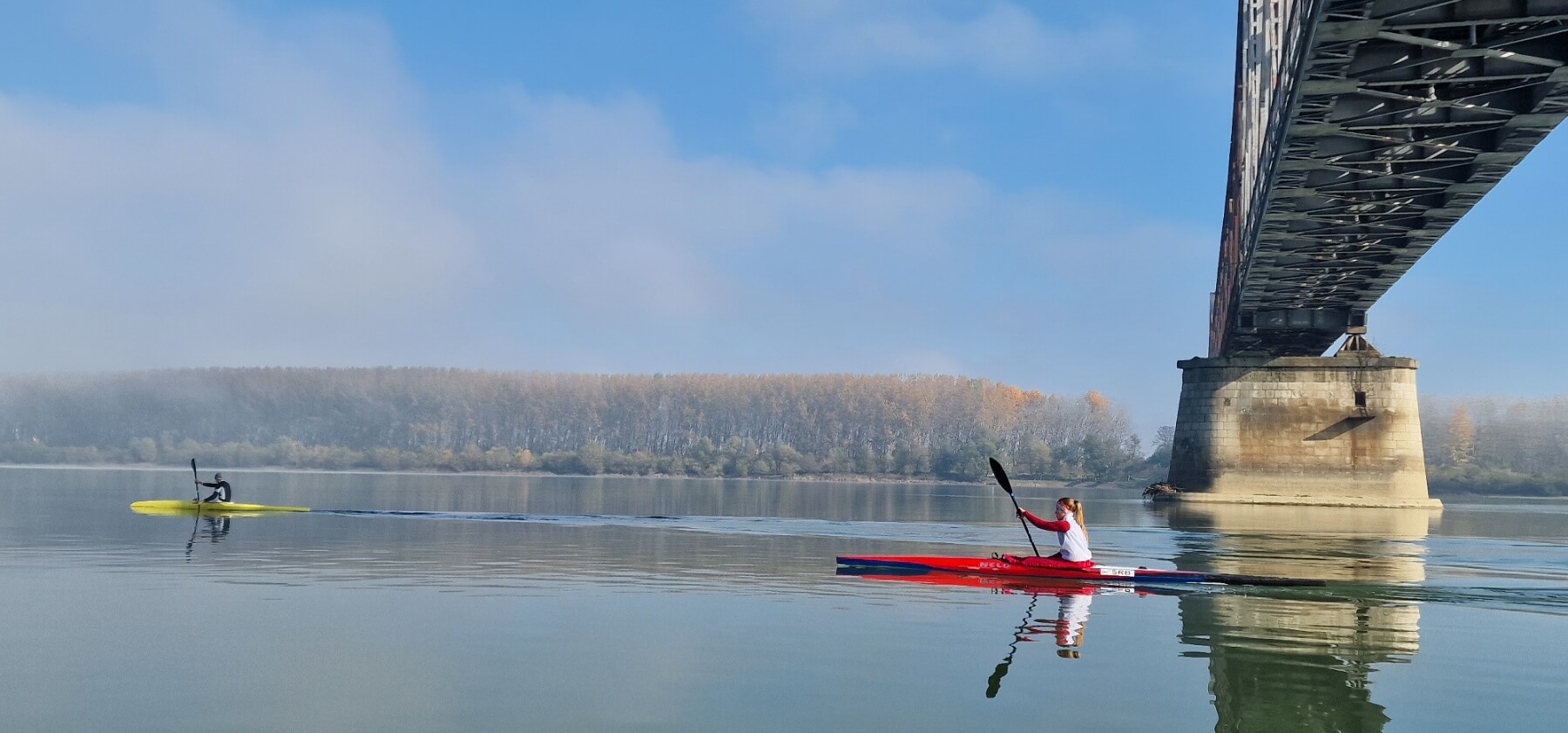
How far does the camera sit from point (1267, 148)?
2997cm

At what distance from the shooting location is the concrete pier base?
5672cm

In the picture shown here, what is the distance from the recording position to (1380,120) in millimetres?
25078

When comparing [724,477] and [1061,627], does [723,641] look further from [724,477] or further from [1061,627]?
[724,477]

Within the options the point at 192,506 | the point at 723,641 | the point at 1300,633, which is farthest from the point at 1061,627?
the point at 192,506

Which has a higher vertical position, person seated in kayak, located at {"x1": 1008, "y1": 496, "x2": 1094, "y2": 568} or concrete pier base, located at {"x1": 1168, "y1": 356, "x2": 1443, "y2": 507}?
concrete pier base, located at {"x1": 1168, "y1": 356, "x2": 1443, "y2": 507}

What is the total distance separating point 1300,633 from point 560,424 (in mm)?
149376

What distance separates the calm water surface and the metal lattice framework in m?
7.78

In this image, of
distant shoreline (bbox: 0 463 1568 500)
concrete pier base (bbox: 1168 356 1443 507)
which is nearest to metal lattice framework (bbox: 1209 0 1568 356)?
concrete pier base (bbox: 1168 356 1443 507)

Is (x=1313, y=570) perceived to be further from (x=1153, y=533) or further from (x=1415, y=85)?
(x=1153, y=533)

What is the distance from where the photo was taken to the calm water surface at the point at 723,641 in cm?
1092

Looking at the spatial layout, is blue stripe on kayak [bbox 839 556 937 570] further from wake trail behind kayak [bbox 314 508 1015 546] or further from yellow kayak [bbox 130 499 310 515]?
yellow kayak [bbox 130 499 310 515]

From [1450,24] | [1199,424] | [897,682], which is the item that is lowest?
[897,682]

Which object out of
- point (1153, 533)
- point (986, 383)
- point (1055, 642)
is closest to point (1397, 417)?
point (1153, 533)

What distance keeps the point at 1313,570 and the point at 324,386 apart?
16330 cm
